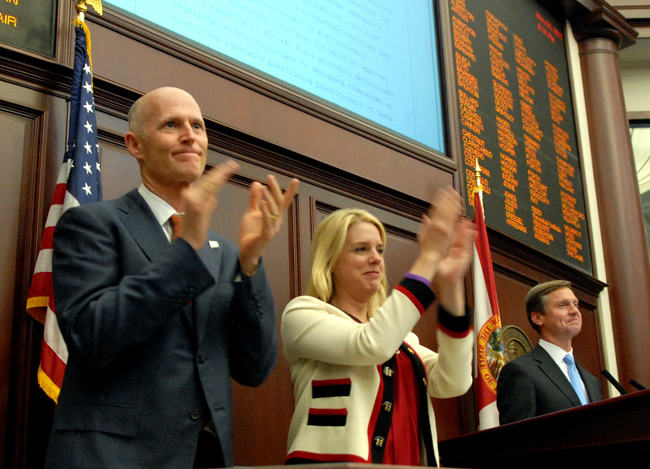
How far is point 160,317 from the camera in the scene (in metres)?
1.58

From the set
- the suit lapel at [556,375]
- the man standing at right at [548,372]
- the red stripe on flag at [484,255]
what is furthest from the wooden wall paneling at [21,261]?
the red stripe on flag at [484,255]

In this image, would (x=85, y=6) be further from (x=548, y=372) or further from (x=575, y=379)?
(x=575, y=379)

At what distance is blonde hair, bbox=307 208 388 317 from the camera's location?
2.27 meters

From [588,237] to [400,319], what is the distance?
4.43m

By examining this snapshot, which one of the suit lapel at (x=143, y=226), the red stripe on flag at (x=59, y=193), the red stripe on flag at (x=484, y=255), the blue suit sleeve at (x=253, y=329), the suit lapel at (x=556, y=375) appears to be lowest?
the blue suit sleeve at (x=253, y=329)

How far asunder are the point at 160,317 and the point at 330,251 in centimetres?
82

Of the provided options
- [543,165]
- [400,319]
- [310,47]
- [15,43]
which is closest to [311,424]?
[400,319]

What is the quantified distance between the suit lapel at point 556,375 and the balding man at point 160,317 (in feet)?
5.81

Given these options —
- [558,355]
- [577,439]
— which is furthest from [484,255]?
[577,439]

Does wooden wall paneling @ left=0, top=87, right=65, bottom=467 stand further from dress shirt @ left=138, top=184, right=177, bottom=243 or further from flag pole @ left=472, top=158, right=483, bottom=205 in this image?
flag pole @ left=472, top=158, right=483, bottom=205

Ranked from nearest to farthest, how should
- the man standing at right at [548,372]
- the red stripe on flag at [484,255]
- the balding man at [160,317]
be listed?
1. the balding man at [160,317]
2. the man standing at right at [548,372]
3. the red stripe on flag at [484,255]

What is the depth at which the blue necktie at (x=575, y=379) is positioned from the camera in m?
3.36

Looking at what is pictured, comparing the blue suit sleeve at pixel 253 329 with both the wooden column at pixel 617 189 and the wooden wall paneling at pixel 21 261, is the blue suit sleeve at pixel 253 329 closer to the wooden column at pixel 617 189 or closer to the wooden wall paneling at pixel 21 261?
the wooden wall paneling at pixel 21 261

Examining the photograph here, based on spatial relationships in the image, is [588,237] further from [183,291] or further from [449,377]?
[183,291]
